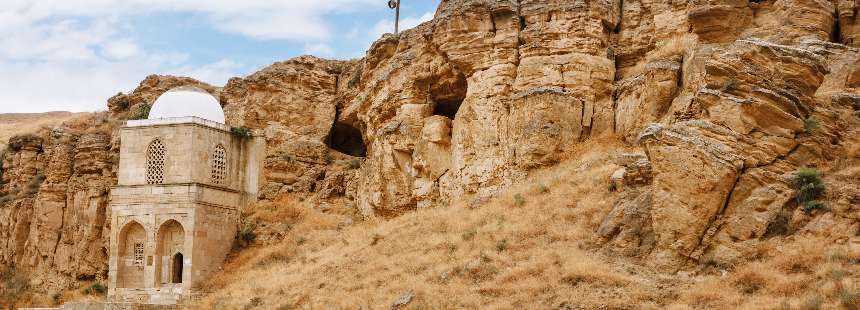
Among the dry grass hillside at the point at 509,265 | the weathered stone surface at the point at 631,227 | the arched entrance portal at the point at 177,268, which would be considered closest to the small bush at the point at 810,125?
the dry grass hillside at the point at 509,265

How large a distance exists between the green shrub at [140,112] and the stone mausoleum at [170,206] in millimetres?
5182

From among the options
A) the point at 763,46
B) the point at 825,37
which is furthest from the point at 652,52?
the point at 763,46

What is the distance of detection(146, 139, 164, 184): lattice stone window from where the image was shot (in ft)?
102

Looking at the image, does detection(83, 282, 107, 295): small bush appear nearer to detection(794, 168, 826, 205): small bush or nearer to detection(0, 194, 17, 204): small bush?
detection(0, 194, 17, 204): small bush

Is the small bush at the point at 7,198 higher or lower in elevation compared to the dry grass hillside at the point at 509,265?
higher

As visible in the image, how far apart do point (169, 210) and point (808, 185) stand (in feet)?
61.3

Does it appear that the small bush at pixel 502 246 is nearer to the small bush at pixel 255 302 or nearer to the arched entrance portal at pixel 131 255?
the small bush at pixel 255 302

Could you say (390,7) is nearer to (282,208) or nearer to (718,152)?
(282,208)

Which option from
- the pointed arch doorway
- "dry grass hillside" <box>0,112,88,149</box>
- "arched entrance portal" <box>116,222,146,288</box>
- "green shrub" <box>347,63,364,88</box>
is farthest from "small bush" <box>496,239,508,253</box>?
"dry grass hillside" <box>0,112,88,149</box>

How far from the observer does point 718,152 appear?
61.0 ft

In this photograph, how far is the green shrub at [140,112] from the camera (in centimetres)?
3703

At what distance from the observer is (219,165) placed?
31.9 meters

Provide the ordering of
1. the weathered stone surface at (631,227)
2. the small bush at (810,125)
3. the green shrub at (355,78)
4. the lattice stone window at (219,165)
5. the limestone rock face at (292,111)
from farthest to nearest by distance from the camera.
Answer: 1. the green shrub at (355,78)
2. the limestone rock face at (292,111)
3. the lattice stone window at (219,165)
4. the weathered stone surface at (631,227)
5. the small bush at (810,125)

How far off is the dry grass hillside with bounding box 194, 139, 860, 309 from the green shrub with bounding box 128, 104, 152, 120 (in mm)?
7059
